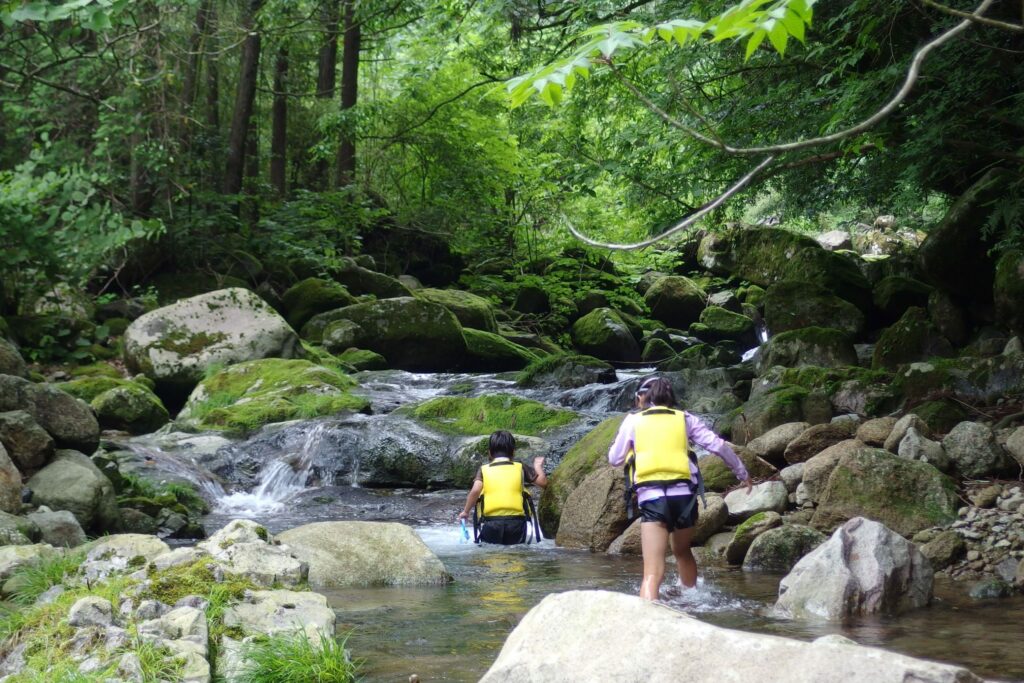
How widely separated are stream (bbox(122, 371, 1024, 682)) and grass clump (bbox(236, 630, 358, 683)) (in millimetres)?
369

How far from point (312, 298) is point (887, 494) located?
15.2m

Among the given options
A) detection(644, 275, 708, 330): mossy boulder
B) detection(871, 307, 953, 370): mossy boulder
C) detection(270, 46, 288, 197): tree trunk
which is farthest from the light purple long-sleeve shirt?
detection(644, 275, 708, 330): mossy boulder

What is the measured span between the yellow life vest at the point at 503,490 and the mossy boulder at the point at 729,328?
Result: 18.1m

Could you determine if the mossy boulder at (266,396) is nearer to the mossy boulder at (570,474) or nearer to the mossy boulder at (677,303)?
the mossy boulder at (570,474)

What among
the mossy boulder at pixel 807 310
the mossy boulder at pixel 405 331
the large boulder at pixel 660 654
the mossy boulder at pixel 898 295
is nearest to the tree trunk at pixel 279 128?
the mossy boulder at pixel 405 331

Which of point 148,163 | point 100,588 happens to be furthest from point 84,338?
point 100,588

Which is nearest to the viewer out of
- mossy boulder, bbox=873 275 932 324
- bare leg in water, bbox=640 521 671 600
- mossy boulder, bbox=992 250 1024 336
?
bare leg in water, bbox=640 521 671 600

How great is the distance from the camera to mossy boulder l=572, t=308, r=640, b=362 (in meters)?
23.7

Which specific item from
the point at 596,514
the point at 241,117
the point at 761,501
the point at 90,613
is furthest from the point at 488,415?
the point at 241,117

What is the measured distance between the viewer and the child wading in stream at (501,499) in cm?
805

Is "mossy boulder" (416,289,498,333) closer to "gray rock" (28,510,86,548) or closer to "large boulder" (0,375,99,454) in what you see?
"large boulder" (0,375,99,454)

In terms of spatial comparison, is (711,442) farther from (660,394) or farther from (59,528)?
(59,528)

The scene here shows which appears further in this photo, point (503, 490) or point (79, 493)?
point (79, 493)

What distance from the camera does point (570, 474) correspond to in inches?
410
